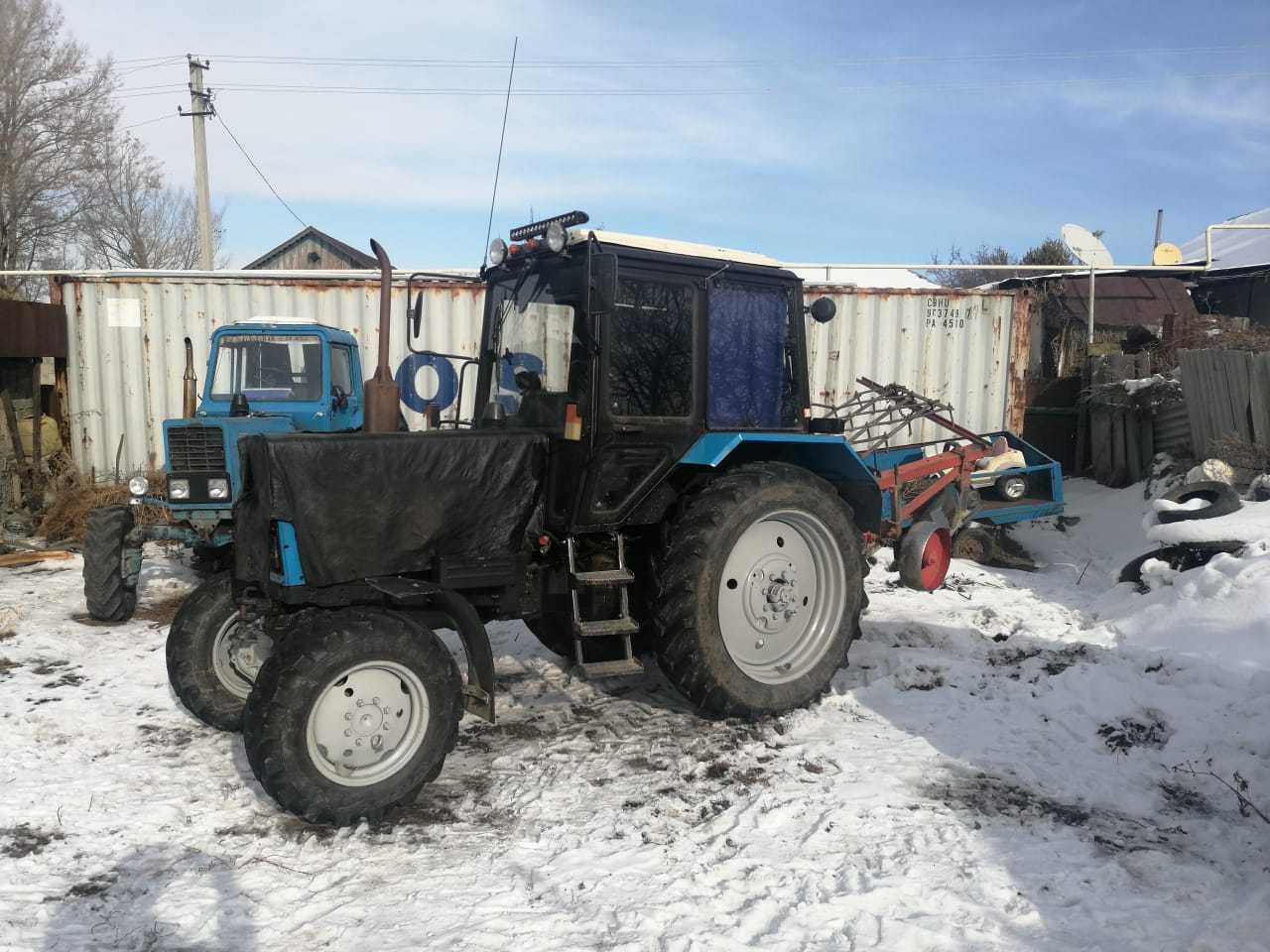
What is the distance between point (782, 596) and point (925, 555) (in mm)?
2300

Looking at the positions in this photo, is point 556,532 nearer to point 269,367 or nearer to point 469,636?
point 469,636

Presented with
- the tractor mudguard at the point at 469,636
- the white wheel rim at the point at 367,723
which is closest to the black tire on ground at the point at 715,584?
the tractor mudguard at the point at 469,636

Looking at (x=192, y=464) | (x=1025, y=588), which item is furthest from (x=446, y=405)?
(x=1025, y=588)

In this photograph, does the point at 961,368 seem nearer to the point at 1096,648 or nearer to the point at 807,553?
the point at 1096,648

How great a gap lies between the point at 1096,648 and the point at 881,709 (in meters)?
1.51

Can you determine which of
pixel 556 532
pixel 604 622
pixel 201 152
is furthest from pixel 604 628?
pixel 201 152

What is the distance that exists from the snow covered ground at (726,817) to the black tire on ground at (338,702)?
0.50 feet

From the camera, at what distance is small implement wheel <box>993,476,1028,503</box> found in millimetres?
7840

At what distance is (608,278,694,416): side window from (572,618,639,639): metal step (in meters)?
0.95

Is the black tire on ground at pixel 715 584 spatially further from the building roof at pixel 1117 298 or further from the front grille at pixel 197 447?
the building roof at pixel 1117 298

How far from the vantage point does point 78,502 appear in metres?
9.01

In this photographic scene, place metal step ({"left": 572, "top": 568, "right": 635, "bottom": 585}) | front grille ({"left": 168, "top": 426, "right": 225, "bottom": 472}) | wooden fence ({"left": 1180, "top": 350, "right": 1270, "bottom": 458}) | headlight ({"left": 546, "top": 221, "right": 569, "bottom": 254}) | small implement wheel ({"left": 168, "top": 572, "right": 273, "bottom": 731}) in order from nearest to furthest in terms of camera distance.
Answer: headlight ({"left": 546, "top": 221, "right": 569, "bottom": 254}), metal step ({"left": 572, "top": 568, "right": 635, "bottom": 585}), small implement wheel ({"left": 168, "top": 572, "right": 273, "bottom": 731}), front grille ({"left": 168, "top": 426, "right": 225, "bottom": 472}), wooden fence ({"left": 1180, "top": 350, "right": 1270, "bottom": 458})

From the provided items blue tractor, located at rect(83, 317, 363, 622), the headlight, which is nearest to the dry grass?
blue tractor, located at rect(83, 317, 363, 622)

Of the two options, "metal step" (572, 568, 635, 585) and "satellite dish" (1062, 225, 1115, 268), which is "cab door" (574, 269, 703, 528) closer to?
"metal step" (572, 568, 635, 585)
